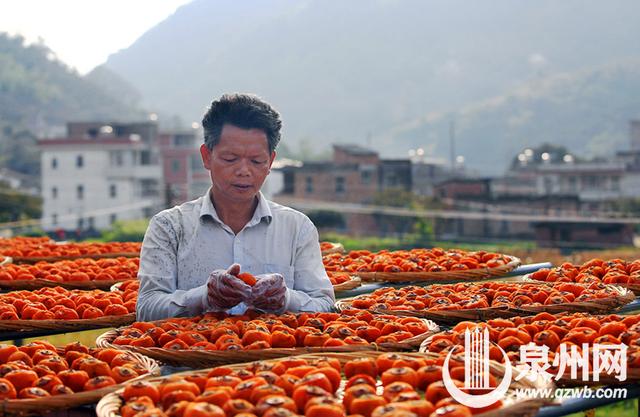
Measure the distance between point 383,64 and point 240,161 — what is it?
182778mm

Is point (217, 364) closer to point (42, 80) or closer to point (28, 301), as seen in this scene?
point (28, 301)

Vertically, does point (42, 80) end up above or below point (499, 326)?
above

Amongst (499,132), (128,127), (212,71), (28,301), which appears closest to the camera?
(28,301)

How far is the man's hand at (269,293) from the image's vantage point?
411 cm

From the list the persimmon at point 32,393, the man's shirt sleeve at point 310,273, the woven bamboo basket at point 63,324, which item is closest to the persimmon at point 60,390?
the persimmon at point 32,393

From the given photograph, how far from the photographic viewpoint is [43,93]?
109375 millimetres

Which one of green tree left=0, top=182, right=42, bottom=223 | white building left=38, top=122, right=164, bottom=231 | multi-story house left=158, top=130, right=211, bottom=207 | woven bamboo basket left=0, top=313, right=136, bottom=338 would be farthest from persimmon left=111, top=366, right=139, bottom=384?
multi-story house left=158, top=130, right=211, bottom=207

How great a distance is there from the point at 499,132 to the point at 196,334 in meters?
131

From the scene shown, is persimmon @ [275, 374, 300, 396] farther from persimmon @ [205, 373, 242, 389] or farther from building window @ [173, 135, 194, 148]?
building window @ [173, 135, 194, 148]

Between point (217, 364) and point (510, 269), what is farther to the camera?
point (510, 269)

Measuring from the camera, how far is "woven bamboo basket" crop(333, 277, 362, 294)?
21.2 feet

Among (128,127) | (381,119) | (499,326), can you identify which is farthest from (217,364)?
(381,119)

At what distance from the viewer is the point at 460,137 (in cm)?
13350

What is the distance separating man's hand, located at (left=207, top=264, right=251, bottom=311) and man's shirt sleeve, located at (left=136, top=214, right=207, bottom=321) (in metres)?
0.27
